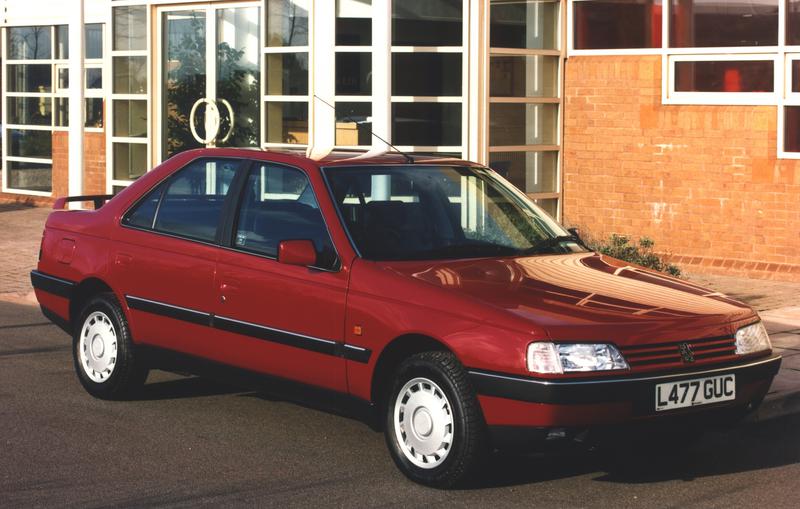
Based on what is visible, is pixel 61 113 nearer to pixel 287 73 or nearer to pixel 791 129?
pixel 287 73

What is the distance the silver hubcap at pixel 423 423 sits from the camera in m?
6.20

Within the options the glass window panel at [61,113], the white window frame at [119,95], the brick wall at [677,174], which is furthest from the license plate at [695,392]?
the glass window panel at [61,113]

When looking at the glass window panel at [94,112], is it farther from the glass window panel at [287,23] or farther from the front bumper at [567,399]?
the front bumper at [567,399]

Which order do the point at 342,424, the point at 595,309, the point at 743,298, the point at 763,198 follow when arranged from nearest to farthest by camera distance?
the point at 595,309 → the point at 342,424 → the point at 743,298 → the point at 763,198

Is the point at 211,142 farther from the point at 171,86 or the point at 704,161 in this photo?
the point at 704,161

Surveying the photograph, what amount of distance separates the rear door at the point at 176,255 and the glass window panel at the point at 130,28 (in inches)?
417

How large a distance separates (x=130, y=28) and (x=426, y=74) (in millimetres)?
5260

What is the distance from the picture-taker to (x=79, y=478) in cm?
638

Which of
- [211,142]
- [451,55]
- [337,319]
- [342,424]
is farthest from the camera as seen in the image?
[211,142]

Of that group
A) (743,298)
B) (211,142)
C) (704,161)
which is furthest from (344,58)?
(743,298)

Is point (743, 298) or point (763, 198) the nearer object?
point (743, 298)

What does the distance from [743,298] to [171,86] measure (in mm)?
8804

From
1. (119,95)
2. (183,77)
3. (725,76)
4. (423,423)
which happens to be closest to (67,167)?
(119,95)

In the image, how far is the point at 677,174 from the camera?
1441 cm
